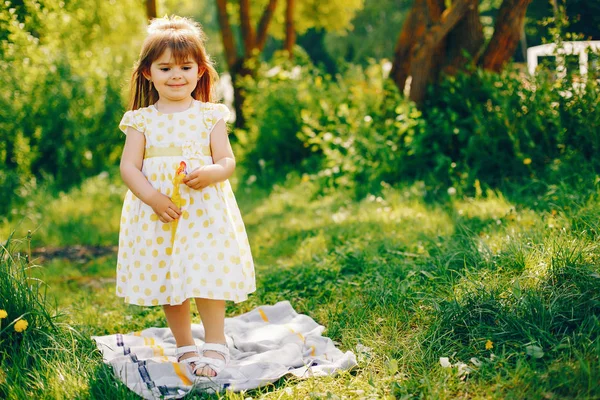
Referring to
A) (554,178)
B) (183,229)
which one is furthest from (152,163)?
(554,178)

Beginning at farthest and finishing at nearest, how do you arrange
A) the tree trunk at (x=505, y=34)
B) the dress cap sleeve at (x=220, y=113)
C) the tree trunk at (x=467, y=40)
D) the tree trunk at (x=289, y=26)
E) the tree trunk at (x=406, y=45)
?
the tree trunk at (x=289, y=26), the tree trunk at (x=406, y=45), the tree trunk at (x=467, y=40), the tree trunk at (x=505, y=34), the dress cap sleeve at (x=220, y=113)

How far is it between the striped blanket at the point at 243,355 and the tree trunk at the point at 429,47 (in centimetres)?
339

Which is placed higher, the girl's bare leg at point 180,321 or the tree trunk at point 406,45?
the tree trunk at point 406,45

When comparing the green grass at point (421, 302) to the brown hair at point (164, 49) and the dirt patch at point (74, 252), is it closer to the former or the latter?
the dirt patch at point (74, 252)

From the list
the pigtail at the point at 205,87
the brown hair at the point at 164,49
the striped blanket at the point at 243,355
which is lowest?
the striped blanket at the point at 243,355

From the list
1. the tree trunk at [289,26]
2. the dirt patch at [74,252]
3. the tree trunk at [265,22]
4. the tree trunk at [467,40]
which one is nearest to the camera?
the dirt patch at [74,252]

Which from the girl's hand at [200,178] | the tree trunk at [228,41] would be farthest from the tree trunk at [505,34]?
the tree trunk at [228,41]

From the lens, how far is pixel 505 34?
5809mm

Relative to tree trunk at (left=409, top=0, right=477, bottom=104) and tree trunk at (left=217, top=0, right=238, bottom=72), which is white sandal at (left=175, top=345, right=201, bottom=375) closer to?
tree trunk at (left=409, top=0, right=477, bottom=104)

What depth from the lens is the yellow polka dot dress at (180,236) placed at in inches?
110

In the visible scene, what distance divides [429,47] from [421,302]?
3.61 metres

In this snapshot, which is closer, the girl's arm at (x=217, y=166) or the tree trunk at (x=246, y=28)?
the girl's arm at (x=217, y=166)

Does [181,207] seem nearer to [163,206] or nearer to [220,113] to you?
[163,206]

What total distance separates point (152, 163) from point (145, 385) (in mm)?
971
